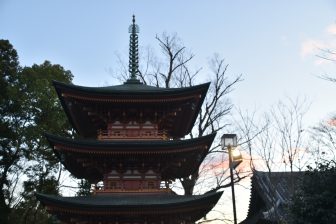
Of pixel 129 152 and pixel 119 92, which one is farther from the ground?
pixel 119 92

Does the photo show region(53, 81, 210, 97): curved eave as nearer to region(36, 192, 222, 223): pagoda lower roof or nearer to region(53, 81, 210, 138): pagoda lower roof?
region(53, 81, 210, 138): pagoda lower roof

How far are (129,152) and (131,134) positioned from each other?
193cm

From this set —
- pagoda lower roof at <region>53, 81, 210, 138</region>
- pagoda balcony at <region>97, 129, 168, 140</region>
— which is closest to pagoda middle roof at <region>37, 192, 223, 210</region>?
pagoda balcony at <region>97, 129, 168, 140</region>

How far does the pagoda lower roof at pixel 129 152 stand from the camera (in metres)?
18.7

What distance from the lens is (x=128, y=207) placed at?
683 inches

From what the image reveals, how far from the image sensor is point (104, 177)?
19.8 metres

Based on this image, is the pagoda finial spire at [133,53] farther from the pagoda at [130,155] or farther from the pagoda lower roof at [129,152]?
the pagoda lower roof at [129,152]

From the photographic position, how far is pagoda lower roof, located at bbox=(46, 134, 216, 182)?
18.7m

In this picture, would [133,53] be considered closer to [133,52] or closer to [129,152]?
[133,52]

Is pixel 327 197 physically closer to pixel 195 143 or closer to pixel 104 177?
pixel 195 143

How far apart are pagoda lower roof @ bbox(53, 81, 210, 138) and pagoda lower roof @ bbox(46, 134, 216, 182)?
1.99m

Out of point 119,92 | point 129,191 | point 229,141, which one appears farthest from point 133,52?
point 229,141

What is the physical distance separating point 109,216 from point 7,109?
21258 millimetres

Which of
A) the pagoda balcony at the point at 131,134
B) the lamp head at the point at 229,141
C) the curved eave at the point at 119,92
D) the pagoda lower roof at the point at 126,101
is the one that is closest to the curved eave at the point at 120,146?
the pagoda balcony at the point at 131,134
